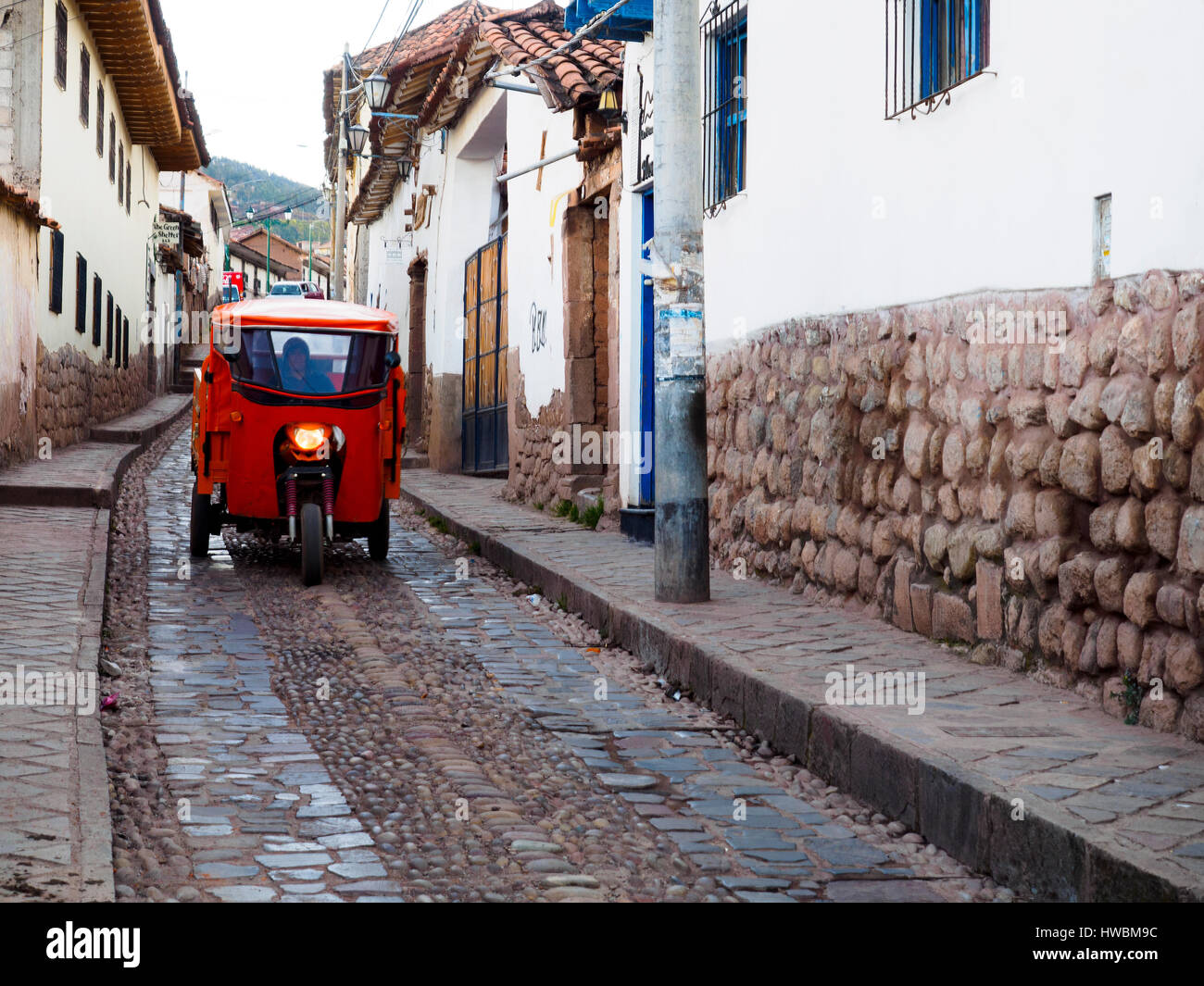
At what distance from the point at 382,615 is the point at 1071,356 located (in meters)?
4.14

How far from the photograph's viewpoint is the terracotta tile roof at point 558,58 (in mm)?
11266

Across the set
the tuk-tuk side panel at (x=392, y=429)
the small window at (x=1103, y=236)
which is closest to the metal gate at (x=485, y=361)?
the tuk-tuk side panel at (x=392, y=429)

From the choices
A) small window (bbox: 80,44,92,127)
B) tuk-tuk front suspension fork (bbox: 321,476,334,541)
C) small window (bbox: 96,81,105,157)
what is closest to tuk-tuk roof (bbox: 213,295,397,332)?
Result: tuk-tuk front suspension fork (bbox: 321,476,334,541)

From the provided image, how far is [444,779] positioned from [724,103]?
5.70 meters

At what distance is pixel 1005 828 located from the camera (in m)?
3.68

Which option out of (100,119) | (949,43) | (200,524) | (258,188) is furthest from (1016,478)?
(258,188)

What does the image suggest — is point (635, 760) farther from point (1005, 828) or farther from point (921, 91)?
point (921, 91)

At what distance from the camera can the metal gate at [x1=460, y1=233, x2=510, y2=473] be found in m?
15.9

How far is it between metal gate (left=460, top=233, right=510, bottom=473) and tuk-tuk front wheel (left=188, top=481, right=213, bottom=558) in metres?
6.09

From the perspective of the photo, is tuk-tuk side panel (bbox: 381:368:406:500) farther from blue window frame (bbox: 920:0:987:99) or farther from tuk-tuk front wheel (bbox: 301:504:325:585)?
blue window frame (bbox: 920:0:987:99)

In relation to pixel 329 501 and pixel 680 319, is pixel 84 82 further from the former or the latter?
pixel 680 319

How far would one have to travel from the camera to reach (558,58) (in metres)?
11.9
